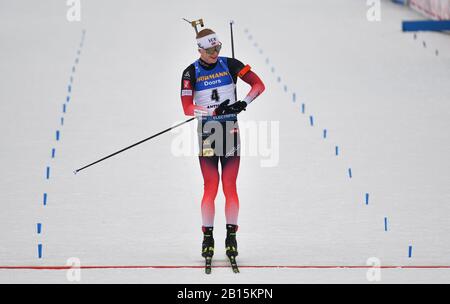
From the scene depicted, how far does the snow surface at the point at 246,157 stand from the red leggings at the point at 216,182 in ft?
1.36

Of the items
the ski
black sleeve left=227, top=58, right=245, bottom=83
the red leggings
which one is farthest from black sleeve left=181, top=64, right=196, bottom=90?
the ski

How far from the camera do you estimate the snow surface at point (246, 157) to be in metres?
9.64

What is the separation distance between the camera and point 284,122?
52.3ft

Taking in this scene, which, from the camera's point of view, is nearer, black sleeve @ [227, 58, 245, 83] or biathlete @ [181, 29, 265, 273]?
biathlete @ [181, 29, 265, 273]

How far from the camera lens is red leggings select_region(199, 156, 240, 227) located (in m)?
9.11

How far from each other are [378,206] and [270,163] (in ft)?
8.32

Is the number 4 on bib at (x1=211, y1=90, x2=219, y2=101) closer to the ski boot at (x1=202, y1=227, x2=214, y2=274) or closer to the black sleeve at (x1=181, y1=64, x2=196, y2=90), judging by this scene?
the black sleeve at (x1=181, y1=64, x2=196, y2=90)

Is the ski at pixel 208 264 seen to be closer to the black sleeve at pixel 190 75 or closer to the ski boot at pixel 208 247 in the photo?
the ski boot at pixel 208 247

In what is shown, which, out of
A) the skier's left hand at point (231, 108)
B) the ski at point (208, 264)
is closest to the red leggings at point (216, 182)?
the ski at point (208, 264)

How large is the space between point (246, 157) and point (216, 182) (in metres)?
4.83

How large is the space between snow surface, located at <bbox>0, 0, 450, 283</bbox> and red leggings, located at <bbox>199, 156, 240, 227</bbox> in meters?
0.41

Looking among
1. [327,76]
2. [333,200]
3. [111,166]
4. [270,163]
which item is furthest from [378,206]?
[327,76]

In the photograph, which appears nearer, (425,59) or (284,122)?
(284,122)

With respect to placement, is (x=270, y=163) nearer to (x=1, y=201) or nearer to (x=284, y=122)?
(x=284, y=122)
